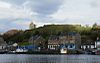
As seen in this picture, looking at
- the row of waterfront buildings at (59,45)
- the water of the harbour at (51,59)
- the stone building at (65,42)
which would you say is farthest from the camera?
the stone building at (65,42)

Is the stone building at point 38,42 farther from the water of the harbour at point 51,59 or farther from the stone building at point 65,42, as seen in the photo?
the water of the harbour at point 51,59

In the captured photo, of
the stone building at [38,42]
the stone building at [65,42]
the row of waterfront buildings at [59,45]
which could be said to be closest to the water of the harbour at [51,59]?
the row of waterfront buildings at [59,45]

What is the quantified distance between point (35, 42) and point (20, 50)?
2313 cm

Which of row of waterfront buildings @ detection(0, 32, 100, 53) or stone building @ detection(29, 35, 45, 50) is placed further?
stone building @ detection(29, 35, 45, 50)

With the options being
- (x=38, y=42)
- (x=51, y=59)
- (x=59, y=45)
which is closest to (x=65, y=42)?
(x=59, y=45)

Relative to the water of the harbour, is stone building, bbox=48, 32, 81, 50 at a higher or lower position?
higher

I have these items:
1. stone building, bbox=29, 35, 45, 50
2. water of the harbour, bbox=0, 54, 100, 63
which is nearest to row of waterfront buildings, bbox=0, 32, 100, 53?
stone building, bbox=29, 35, 45, 50

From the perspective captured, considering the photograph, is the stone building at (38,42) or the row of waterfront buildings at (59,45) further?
the stone building at (38,42)

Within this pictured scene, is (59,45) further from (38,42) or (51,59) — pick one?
(51,59)

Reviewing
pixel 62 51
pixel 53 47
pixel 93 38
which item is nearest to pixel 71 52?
pixel 62 51

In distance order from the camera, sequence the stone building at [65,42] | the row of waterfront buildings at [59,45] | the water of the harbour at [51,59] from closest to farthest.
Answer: the water of the harbour at [51,59], the row of waterfront buildings at [59,45], the stone building at [65,42]

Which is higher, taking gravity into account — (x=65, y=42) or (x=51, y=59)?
(x=65, y=42)

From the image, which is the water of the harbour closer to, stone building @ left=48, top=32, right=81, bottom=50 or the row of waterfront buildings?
the row of waterfront buildings

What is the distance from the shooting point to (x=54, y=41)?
175500 millimetres
